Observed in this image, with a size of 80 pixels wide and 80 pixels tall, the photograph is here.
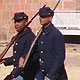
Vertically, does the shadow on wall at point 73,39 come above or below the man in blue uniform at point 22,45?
below

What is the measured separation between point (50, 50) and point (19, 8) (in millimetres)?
9082

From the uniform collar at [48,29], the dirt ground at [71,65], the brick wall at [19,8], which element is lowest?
the dirt ground at [71,65]

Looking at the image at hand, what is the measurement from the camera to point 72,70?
8.02m

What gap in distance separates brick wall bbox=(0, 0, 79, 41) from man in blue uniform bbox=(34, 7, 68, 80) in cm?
873

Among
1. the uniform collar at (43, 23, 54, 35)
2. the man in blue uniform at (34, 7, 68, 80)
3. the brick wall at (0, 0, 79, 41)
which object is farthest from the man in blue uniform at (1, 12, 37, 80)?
the brick wall at (0, 0, 79, 41)

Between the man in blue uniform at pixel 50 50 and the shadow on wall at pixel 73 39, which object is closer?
the man in blue uniform at pixel 50 50

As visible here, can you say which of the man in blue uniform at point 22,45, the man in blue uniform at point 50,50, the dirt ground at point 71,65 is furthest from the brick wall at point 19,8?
the man in blue uniform at point 50,50

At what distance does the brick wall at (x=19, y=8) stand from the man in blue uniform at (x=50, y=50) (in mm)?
8728

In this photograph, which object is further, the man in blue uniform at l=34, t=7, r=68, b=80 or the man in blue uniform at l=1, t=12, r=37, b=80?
the man in blue uniform at l=1, t=12, r=37, b=80

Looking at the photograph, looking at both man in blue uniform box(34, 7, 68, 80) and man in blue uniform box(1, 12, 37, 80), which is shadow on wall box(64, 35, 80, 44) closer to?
man in blue uniform box(1, 12, 37, 80)

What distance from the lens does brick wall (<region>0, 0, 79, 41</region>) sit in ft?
39.4

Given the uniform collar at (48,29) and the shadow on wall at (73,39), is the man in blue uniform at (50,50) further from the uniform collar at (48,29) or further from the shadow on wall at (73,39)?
the shadow on wall at (73,39)

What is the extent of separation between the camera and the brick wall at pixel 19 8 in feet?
39.4

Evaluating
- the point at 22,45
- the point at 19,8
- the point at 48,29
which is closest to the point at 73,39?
the point at 19,8
